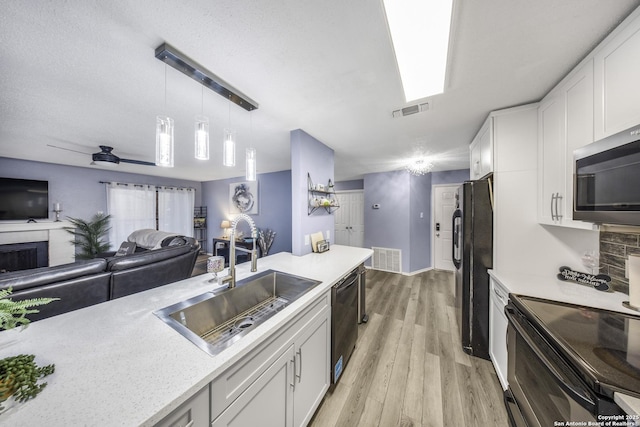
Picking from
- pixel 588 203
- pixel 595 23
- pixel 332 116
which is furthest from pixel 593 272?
pixel 332 116

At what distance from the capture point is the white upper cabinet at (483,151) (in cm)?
178

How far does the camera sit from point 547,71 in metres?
1.27

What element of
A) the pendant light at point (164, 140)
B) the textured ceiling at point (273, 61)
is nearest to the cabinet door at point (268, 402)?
the pendant light at point (164, 140)

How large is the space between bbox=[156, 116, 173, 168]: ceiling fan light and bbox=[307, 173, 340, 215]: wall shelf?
4.25 ft

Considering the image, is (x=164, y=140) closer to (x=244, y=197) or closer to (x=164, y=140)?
(x=164, y=140)

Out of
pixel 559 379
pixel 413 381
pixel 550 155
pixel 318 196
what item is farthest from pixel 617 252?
pixel 318 196

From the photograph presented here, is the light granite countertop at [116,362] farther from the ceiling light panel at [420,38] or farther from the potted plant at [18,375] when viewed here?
the ceiling light panel at [420,38]

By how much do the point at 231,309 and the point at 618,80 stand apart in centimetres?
243

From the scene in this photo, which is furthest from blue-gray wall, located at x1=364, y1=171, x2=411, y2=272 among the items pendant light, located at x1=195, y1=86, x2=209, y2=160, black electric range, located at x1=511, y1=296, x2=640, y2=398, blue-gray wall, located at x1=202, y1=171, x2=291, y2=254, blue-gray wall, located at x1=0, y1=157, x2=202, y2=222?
blue-gray wall, located at x1=0, y1=157, x2=202, y2=222

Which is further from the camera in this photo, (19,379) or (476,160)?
(476,160)

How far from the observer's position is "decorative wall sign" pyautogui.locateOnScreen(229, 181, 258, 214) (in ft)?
16.3

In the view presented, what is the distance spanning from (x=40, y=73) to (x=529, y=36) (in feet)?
9.45

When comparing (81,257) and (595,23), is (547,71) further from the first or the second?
(81,257)

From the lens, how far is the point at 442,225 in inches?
169
